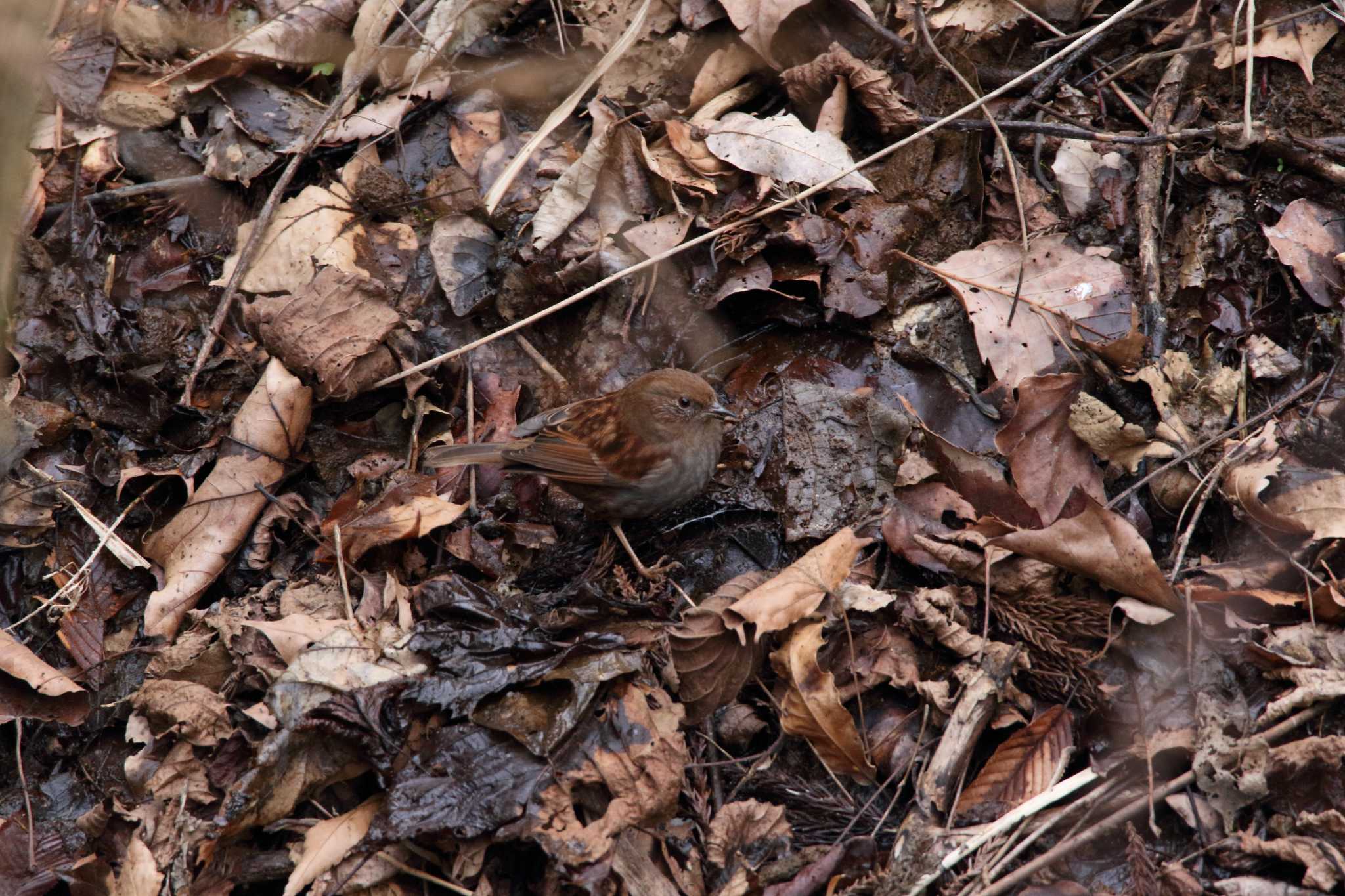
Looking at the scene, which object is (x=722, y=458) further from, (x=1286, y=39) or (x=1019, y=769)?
(x=1286, y=39)

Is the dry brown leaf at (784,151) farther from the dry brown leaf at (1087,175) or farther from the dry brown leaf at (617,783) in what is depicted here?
the dry brown leaf at (617,783)

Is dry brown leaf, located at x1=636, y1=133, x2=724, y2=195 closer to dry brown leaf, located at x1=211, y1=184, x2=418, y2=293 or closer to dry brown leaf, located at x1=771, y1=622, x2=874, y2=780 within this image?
dry brown leaf, located at x1=211, y1=184, x2=418, y2=293

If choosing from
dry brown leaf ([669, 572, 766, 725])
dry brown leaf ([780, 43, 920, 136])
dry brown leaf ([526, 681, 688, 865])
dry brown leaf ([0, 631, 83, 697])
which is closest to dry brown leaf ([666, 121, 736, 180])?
dry brown leaf ([780, 43, 920, 136])

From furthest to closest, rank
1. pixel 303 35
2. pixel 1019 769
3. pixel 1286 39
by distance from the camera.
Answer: pixel 303 35
pixel 1286 39
pixel 1019 769

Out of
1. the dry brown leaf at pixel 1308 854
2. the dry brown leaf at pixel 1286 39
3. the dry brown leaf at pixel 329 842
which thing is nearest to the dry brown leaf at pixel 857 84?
the dry brown leaf at pixel 1286 39

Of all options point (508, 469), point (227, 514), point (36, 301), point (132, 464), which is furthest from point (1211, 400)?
point (36, 301)

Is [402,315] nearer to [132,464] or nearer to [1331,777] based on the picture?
[132,464]

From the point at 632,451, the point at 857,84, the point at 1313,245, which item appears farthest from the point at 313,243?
the point at 1313,245
